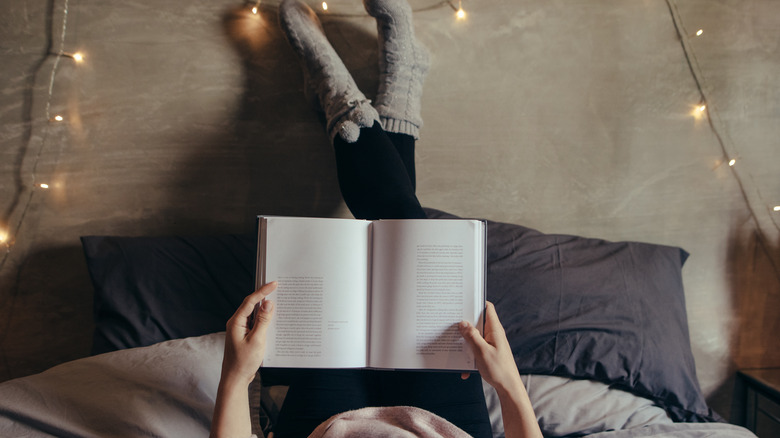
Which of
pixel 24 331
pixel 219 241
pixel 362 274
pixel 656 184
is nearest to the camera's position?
pixel 362 274

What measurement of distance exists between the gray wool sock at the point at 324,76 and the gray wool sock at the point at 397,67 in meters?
0.08

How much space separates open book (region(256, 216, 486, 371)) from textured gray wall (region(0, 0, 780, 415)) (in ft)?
1.52

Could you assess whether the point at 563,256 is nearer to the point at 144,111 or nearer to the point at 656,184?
the point at 656,184

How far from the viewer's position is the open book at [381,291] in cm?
78

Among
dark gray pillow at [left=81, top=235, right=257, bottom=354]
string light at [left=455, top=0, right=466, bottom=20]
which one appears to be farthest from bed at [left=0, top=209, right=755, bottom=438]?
string light at [left=455, top=0, right=466, bottom=20]

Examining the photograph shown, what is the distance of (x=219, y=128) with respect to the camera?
48.6 inches

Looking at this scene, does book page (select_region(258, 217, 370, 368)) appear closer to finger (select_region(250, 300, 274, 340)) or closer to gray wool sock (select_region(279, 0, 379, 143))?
finger (select_region(250, 300, 274, 340))

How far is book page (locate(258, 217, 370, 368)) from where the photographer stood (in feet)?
2.54

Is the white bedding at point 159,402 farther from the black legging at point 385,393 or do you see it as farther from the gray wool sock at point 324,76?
the gray wool sock at point 324,76

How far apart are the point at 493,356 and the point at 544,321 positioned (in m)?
0.34

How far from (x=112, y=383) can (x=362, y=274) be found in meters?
0.51

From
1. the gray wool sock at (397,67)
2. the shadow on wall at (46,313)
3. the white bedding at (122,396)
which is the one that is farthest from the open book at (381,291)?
the shadow on wall at (46,313)

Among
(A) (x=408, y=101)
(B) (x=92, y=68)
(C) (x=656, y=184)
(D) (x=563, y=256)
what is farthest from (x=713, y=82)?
(B) (x=92, y=68)

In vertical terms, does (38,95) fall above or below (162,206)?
above
